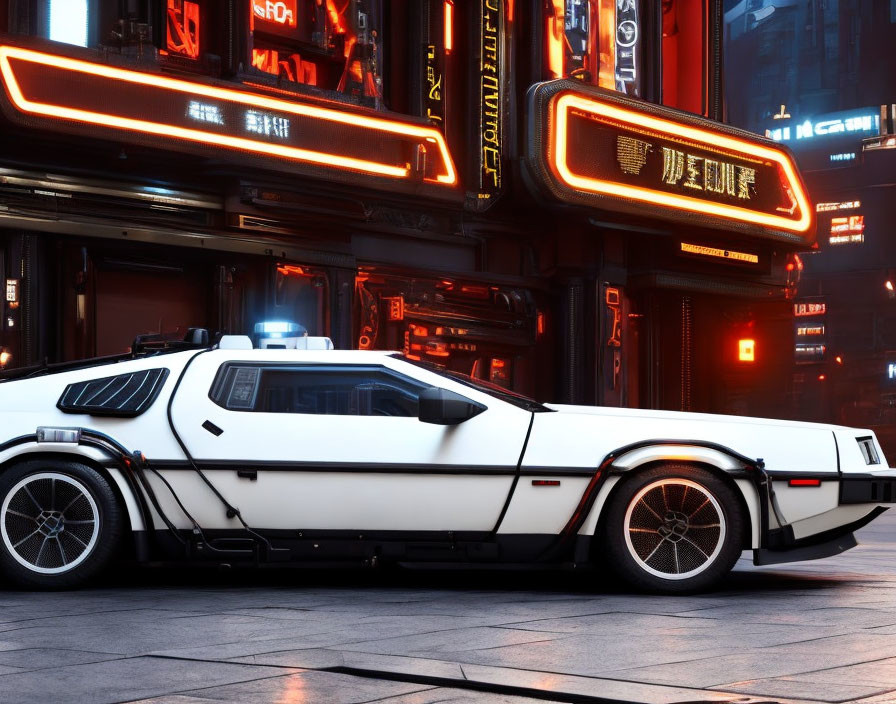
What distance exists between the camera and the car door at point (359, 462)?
7.12 meters

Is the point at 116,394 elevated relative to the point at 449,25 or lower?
lower

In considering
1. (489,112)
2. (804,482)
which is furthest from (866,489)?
(489,112)

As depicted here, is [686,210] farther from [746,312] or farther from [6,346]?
[6,346]

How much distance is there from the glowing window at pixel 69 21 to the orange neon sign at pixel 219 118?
2.57 ft

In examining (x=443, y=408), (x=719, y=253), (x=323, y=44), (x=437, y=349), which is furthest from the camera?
(x=719, y=253)

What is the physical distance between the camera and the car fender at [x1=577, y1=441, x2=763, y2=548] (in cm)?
709

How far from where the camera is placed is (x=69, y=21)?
13141 millimetres

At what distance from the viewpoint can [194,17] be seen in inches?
564

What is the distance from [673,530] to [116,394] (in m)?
3.10

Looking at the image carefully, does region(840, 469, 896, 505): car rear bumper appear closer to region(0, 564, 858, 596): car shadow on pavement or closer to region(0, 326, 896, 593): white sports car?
region(0, 326, 896, 593): white sports car

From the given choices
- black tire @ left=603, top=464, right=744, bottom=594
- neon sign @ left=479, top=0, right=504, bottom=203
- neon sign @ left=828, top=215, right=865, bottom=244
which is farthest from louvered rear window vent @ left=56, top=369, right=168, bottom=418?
neon sign @ left=828, top=215, right=865, bottom=244

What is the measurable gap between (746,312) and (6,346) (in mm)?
13037

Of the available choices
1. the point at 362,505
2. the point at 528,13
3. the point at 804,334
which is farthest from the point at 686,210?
the point at 804,334

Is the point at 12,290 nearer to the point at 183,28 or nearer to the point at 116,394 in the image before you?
the point at 183,28
